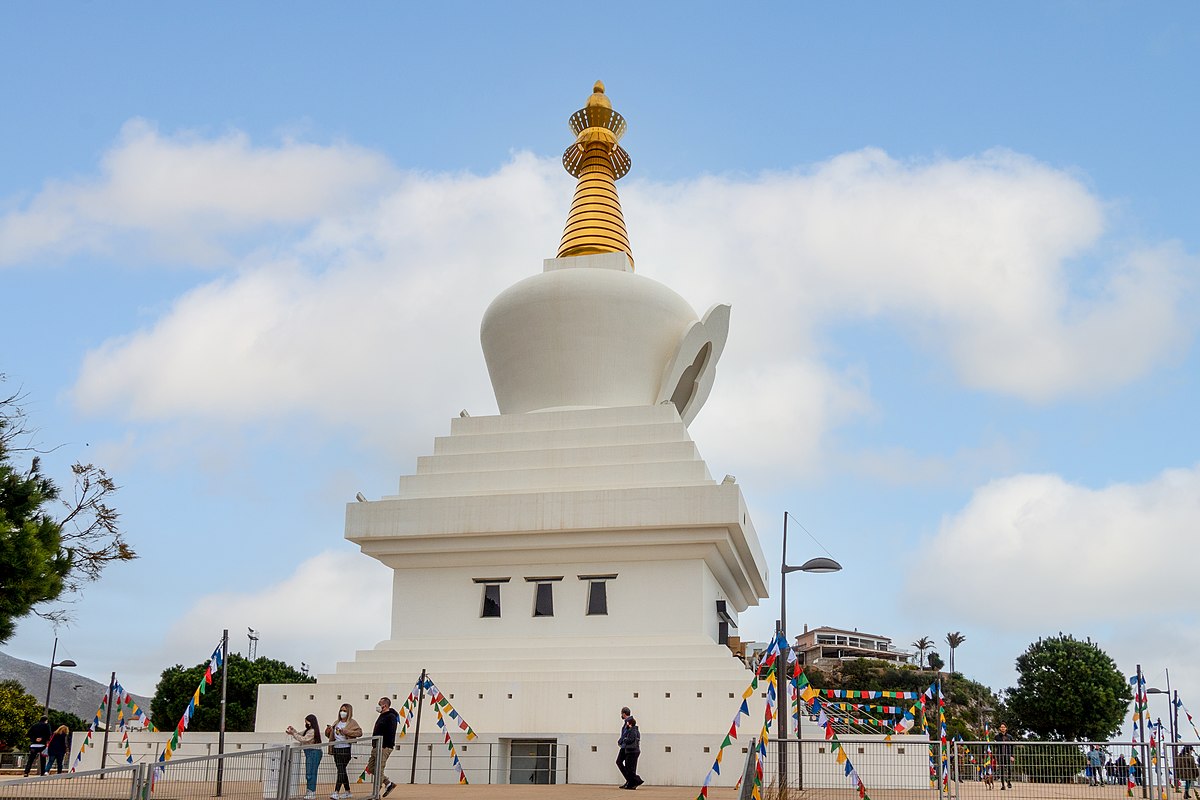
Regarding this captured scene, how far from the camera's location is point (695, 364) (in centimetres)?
2739

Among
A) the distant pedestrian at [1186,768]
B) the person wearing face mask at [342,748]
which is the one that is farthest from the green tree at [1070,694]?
the person wearing face mask at [342,748]

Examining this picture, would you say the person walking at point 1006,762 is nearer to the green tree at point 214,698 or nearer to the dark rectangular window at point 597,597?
the dark rectangular window at point 597,597

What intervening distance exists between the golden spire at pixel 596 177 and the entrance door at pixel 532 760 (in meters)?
12.2

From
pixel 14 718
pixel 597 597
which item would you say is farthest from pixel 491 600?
pixel 14 718

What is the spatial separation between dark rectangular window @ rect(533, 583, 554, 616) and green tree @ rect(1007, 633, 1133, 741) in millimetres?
28769

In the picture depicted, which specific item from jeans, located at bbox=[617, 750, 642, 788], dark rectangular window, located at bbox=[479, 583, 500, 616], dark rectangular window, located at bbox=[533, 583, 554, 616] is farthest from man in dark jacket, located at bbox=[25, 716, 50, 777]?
jeans, located at bbox=[617, 750, 642, 788]

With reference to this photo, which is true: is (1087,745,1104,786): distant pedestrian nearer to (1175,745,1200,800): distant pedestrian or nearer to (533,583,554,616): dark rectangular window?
(1175,745,1200,800): distant pedestrian

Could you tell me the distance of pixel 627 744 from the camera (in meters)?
18.0

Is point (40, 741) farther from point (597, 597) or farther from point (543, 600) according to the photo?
point (597, 597)

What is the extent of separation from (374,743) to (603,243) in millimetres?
16018

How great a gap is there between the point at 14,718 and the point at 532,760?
25562 millimetres

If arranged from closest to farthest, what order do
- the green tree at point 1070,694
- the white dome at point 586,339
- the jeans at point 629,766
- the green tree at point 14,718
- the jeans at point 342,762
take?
the jeans at point 342,762, the jeans at point 629,766, the white dome at point 586,339, the green tree at point 14,718, the green tree at point 1070,694

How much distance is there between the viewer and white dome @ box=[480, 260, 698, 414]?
25.3 meters

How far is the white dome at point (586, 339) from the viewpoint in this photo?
25297mm
